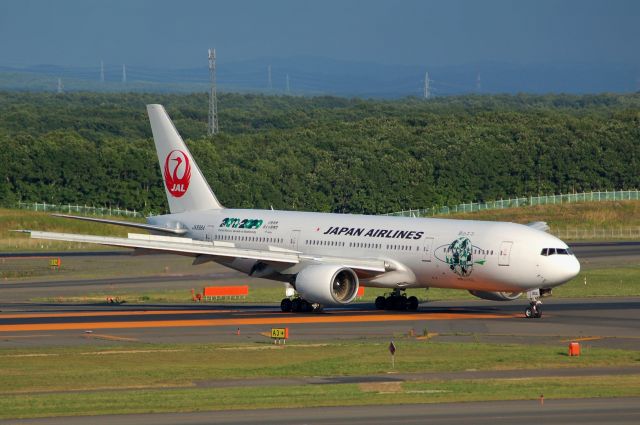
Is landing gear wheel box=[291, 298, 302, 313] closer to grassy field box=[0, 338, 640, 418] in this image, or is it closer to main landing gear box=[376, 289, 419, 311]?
main landing gear box=[376, 289, 419, 311]

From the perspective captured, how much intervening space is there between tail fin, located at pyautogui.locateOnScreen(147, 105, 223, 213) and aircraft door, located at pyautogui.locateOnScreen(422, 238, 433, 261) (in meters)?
14.6

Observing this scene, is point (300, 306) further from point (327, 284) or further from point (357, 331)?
point (357, 331)

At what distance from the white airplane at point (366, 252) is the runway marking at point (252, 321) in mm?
1194

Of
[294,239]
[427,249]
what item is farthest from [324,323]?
[294,239]

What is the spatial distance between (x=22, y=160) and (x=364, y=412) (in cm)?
12192

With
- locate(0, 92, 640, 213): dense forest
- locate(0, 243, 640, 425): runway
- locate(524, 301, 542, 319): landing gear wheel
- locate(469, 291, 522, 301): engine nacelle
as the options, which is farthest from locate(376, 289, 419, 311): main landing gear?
locate(0, 92, 640, 213): dense forest

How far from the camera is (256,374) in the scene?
39.7 meters

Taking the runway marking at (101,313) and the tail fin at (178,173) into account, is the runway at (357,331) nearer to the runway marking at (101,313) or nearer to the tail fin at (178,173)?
the runway marking at (101,313)

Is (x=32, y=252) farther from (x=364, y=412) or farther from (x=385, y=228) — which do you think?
(x=364, y=412)

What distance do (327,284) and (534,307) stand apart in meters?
8.92

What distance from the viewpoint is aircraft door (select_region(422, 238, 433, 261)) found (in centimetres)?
5750

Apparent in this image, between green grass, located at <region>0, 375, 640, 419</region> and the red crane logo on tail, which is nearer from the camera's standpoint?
green grass, located at <region>0, 375, 640, 419</region>

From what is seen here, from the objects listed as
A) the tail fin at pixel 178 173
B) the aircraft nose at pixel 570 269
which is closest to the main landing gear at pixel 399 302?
the aircraft nose at pixel 570 269

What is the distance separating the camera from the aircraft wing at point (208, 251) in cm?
5884
